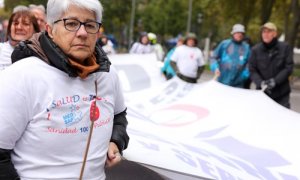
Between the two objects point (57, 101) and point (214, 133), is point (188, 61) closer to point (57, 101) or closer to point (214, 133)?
point (214, 133)

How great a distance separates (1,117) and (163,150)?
2.11 m

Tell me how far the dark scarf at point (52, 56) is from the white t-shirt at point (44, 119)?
0.10 ft

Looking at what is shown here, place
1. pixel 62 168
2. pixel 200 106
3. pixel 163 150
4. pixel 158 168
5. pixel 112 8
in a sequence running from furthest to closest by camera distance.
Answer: pixel 112 8 → pixel 200 106 → pixel 163 150 → pixel 158 168 → pixel 62 168

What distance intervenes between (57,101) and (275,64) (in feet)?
18.7

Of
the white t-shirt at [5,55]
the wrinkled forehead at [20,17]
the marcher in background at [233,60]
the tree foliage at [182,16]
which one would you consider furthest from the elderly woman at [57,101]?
the tree foliage at [182,16]

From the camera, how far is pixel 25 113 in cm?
239

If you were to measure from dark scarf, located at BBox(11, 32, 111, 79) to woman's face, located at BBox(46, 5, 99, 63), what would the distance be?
0.11 ft

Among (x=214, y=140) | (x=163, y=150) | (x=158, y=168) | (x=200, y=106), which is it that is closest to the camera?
(x=158, y=168)

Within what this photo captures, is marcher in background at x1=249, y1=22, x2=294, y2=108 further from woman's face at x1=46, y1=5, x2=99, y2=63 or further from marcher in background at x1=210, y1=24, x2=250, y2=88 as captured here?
woman's face at x1=46, y1=5, x2=99, y2=63

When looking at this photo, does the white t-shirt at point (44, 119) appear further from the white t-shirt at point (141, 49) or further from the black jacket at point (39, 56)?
the white t-shirt at point (141, 49)

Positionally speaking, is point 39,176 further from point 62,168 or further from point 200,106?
point 200,106

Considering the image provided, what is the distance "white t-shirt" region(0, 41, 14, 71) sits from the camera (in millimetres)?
4262

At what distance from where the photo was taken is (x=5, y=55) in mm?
4383

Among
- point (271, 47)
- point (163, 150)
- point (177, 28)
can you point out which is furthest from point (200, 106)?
point (177, 28)
